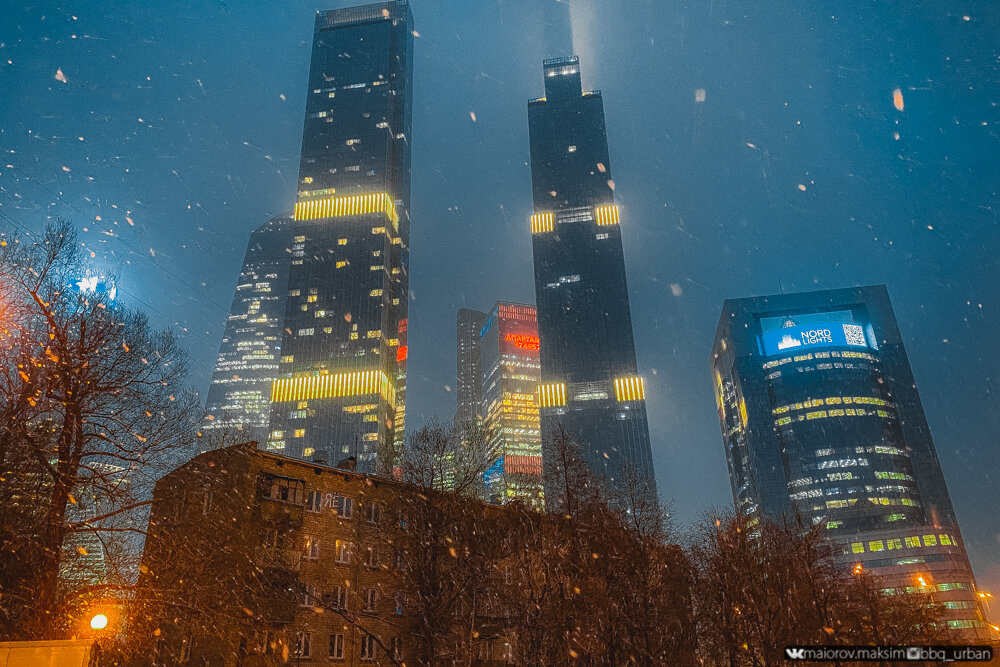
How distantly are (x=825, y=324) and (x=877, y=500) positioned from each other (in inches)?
1918

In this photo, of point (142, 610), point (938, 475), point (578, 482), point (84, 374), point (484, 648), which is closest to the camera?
point (142, 610)

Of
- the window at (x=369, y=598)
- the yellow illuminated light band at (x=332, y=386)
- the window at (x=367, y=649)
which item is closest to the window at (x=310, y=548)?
the window at (x=369, y=598)

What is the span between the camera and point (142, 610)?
1580 cm

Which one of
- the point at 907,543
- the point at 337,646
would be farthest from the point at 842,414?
the point at 337,646

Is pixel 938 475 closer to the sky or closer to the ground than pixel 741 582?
closer to the sky

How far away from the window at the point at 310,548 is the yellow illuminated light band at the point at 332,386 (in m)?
125

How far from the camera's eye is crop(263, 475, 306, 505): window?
36.2 meters

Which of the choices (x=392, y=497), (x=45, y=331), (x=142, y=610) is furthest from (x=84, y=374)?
(x=392, y=497)

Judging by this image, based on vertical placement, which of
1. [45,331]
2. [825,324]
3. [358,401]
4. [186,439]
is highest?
[825,324]

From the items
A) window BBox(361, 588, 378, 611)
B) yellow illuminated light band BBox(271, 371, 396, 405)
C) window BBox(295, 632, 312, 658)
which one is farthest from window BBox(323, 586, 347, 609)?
yellow illuminated light band BBox(271, 371, 396, 405)

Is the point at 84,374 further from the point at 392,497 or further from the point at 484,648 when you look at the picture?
the point at 484,648

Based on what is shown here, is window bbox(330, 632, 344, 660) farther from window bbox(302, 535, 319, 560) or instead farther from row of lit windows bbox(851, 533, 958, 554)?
row of lit windows bbox(851, 533, 958, 554)

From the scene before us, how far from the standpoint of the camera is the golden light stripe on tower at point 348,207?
181625mm

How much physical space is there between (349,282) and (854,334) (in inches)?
5509
